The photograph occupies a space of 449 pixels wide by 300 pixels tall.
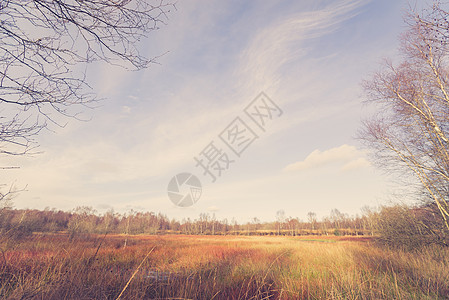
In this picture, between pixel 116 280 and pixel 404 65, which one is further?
pixel 404 65

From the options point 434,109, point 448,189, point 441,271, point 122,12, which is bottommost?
point 441,271

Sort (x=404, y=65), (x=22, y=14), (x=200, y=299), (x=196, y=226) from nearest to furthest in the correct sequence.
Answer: (x=22, y=14), (x=200, y=299), (x=404, y=65), (x=196, y=226)

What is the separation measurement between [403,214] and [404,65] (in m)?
7.02

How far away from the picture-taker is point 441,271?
4797mm

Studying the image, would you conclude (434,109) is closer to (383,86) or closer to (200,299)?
(383,86)

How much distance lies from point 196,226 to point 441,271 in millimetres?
93359

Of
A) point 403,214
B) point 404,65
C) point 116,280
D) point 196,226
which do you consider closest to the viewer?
point 116,280

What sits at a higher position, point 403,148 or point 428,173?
point 403,148

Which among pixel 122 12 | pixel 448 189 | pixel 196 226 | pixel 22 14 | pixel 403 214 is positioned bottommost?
pixel 196 226

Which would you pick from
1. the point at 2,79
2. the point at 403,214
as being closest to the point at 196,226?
the point at 403,214

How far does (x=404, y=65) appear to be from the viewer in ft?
22.7

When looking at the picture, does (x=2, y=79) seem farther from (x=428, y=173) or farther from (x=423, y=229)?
(x=423, y=229)

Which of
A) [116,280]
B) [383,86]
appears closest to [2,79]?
[116,280]

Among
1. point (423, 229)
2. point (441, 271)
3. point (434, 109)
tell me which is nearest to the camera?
point (441, 271)
